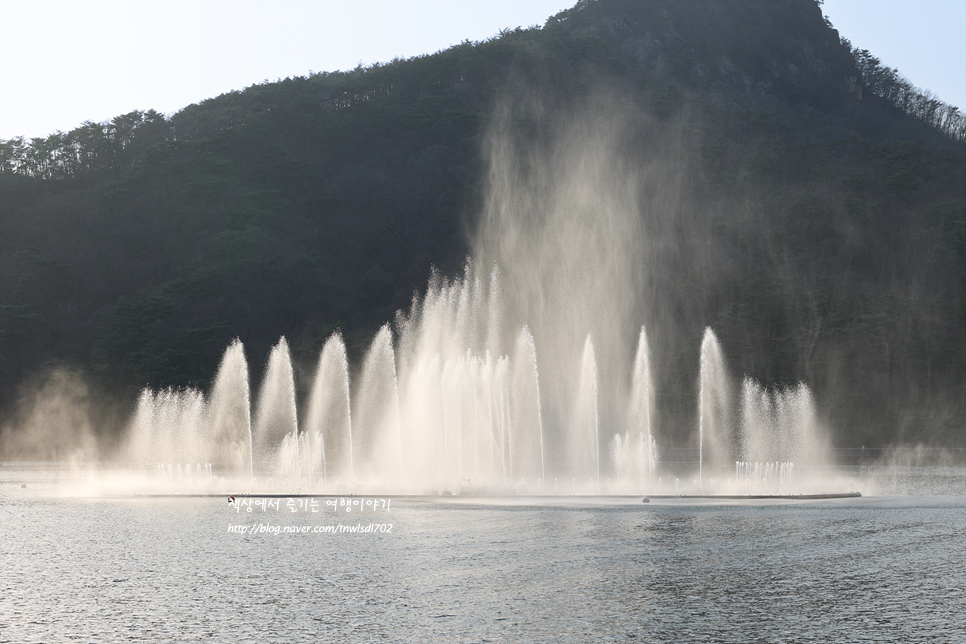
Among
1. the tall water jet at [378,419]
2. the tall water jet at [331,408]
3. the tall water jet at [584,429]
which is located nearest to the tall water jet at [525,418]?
the tall water jet at [584,429]

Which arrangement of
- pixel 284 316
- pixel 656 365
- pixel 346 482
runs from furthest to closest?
1. pixel 284 316
2. pixel 656 365
3. pixel 346 482

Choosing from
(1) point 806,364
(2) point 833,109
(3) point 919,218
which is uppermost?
(2) point 833,109

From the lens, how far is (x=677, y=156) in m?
141

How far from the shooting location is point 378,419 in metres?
80.2

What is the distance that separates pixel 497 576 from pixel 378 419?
57.0 m

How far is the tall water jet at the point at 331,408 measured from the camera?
76.7 meters

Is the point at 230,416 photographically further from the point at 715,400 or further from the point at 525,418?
the point at 715,400

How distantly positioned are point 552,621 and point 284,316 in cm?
9618

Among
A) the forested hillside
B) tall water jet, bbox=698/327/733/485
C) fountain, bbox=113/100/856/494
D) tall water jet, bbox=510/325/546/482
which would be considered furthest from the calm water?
the forested hillside

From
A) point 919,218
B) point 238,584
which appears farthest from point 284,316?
point 238,584

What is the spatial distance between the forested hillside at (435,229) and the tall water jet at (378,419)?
347cm

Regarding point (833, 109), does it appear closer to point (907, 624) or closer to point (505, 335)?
point (505, 335)

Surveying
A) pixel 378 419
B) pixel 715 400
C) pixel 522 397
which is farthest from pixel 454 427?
pixel 715 400

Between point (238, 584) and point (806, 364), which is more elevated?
point (806, 364)
